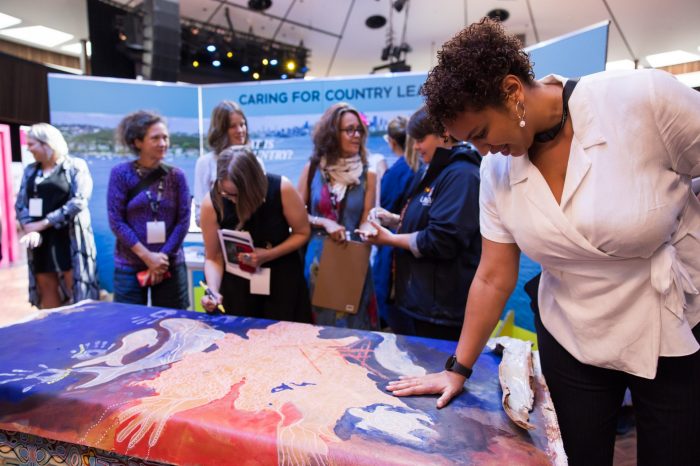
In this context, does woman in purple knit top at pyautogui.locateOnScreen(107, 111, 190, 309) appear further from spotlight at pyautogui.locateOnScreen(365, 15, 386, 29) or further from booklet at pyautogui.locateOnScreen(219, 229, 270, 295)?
spotlight at pyautogui.locateOnScreen(365, 15, 386, 29)

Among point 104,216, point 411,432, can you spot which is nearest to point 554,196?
point 411,432

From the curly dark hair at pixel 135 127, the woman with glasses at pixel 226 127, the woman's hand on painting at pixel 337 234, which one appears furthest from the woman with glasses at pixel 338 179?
the curly dark hair at pixel 135 127

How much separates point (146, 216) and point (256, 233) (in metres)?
0.99

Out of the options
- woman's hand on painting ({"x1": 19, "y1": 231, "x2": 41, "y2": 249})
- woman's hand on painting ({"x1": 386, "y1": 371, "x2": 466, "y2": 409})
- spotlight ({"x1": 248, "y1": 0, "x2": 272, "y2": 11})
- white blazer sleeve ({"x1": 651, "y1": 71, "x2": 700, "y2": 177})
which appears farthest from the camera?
spotlight ({"x1": 248, "y1": 0, "x2": 272, "y2": 11})

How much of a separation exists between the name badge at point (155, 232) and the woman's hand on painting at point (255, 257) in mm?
933

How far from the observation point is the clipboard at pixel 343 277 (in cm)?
206

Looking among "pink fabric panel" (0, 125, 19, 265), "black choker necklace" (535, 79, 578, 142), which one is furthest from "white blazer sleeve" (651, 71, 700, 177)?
"pink fabric panel" (0, 125, 19, 265)

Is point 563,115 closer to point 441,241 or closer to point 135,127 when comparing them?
point 441,241

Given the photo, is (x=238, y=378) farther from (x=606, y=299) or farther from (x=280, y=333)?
(x=606, y=299)

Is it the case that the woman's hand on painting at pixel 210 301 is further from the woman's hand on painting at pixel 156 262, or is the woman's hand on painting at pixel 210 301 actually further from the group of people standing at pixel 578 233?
the woman's hand on painting at pixel 156 262

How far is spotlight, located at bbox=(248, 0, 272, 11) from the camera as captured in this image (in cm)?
622

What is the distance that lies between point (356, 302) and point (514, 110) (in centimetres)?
135

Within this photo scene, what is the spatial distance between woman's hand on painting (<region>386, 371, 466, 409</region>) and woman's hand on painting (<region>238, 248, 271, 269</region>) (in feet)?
2.95

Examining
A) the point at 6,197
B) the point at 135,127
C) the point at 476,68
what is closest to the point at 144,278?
the point at 135,127
